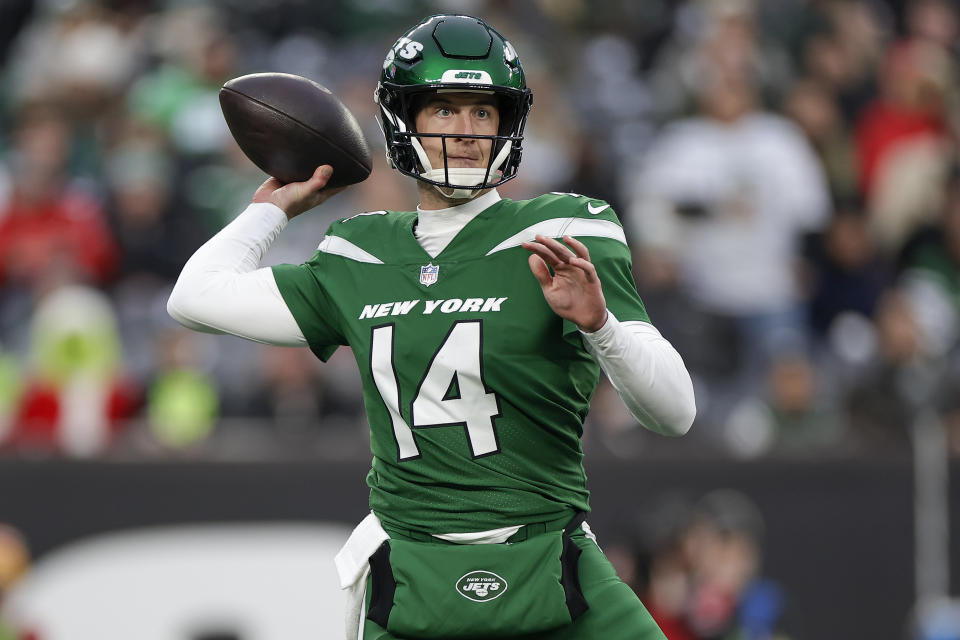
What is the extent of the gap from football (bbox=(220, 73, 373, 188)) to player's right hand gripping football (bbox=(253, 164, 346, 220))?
0.03 meters

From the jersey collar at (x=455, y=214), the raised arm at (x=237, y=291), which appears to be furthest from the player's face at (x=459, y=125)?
the raised arm at (x=237, y=291)

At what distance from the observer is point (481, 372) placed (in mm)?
3547

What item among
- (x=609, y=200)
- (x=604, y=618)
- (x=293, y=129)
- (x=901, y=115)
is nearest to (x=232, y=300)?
(x=293, y=129)

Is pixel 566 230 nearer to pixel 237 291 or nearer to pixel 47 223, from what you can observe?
pixel 237 291

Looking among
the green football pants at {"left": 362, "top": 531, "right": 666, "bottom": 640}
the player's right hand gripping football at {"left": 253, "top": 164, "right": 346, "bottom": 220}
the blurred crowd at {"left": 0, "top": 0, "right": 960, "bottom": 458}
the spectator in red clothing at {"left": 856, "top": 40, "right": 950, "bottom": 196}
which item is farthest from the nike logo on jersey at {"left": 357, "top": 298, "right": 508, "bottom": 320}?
the spectator in red clothing at {"left": 856, "top": 40, "right": 950, "bottom": 196}

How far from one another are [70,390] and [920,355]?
4590 mm

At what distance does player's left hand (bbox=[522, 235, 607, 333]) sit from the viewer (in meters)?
3.33

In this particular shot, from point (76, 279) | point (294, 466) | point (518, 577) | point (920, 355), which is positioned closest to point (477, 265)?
point (518, 577)

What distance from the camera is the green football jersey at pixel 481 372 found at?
11.7 ft

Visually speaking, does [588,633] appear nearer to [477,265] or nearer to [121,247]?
[477,265]

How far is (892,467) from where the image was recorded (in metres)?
7.90

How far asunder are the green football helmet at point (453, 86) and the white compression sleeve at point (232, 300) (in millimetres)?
453

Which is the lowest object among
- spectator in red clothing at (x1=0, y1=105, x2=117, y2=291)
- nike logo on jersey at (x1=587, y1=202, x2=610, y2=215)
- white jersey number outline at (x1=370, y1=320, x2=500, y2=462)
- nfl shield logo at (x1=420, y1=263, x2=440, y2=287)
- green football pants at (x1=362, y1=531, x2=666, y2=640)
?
spectator in red clothing at (x1=0, y1=105, x2=117, y2=291)

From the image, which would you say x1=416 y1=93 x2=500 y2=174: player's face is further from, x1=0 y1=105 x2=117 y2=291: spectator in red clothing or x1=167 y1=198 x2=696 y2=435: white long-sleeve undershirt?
x1=0 y1=105 x2=117 y2=291: spectator in red clothing
